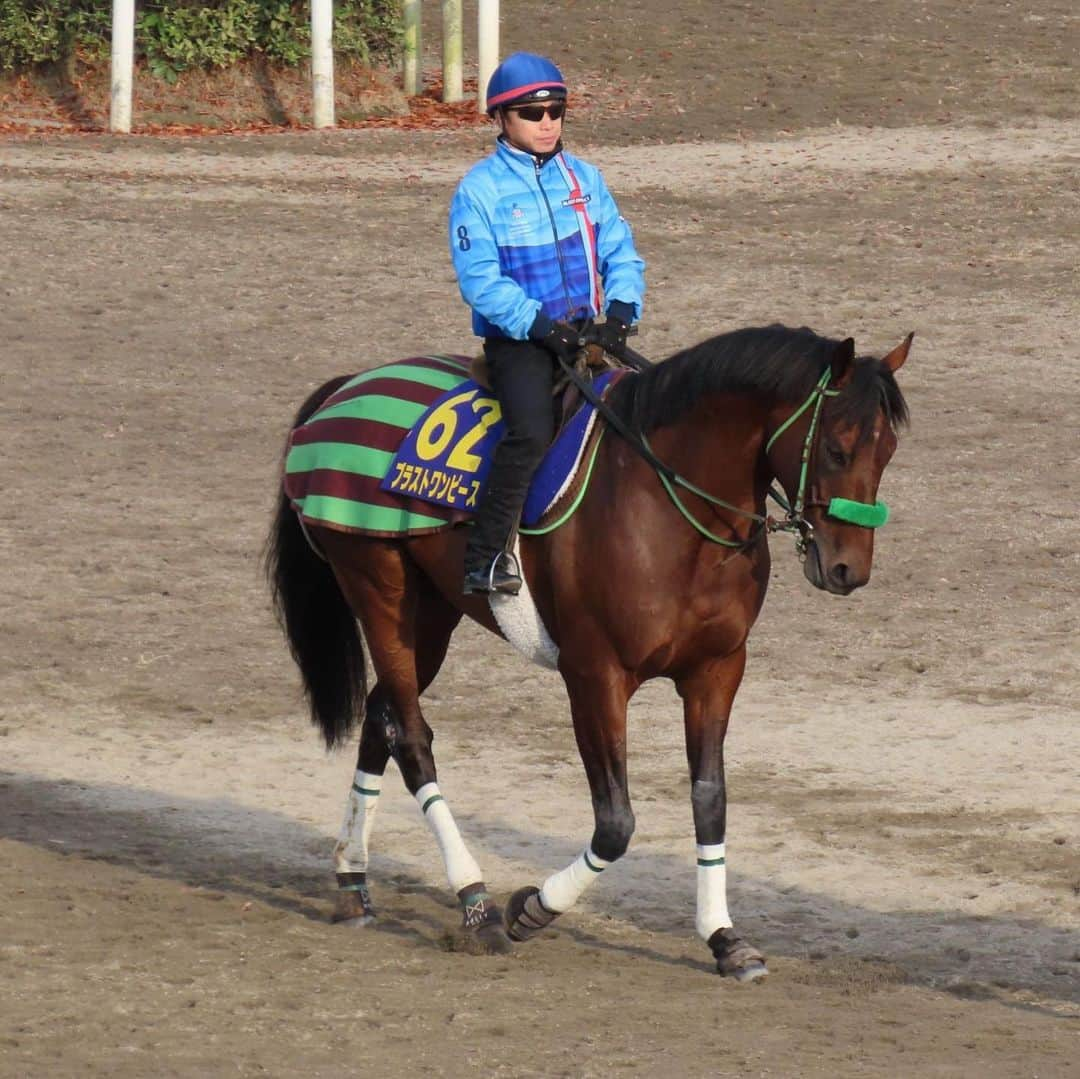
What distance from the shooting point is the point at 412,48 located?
20938 mm

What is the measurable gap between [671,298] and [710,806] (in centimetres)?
940

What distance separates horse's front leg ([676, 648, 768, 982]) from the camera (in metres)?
6.44

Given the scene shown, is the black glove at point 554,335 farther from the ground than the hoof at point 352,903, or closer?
farther from the ground

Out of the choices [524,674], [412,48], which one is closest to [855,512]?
[524,674]

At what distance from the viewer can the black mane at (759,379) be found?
19.3ft

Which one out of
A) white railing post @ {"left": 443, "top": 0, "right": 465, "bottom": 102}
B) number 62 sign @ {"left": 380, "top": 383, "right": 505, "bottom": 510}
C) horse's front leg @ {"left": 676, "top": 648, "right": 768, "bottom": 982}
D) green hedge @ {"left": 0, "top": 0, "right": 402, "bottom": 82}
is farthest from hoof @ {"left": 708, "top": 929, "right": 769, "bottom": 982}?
white railing post @ {"left": 443, "top": 0, "right": 465, "bottom": 102}

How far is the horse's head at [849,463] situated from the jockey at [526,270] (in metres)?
0.93

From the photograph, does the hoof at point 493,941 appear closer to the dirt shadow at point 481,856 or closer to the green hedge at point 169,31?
the dirt shadow at point 481,856

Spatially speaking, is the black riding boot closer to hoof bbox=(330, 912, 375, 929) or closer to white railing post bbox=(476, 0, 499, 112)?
hoof bbox=(330, 912, 375, 929)

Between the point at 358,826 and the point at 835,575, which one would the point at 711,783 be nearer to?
the point at 835,575

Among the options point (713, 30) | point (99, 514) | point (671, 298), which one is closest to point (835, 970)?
point (99, 514)

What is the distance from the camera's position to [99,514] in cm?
1189

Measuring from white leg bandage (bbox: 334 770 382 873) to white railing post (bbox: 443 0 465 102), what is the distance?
14288 millimetres

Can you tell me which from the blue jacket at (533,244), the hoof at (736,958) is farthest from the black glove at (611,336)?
the hoof at (736,958)
